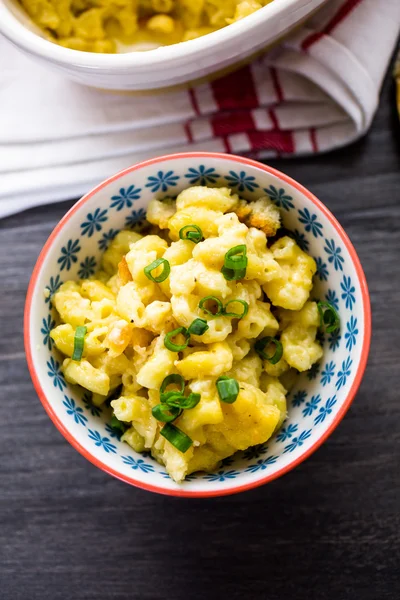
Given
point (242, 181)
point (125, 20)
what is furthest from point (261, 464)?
point (125, 20)

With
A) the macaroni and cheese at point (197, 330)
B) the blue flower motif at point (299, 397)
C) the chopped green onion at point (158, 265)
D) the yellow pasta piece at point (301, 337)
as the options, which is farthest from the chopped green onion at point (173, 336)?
the blue flower motif at point (299, 397)

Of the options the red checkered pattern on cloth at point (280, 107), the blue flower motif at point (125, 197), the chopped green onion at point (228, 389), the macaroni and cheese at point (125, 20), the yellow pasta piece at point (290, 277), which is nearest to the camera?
the chopped green onion at point (228, 389)

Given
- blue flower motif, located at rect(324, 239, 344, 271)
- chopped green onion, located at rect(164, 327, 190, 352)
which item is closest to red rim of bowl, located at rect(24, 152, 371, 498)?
blue flower motif, located at rect(324, 239, 344, 271)

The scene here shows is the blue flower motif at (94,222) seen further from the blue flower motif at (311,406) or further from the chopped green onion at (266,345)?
the blue flower motif at (311,406)

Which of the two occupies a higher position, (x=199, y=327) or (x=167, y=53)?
(x=167, y=53)

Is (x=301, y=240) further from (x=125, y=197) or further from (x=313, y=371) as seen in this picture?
(x=125, y=197)
